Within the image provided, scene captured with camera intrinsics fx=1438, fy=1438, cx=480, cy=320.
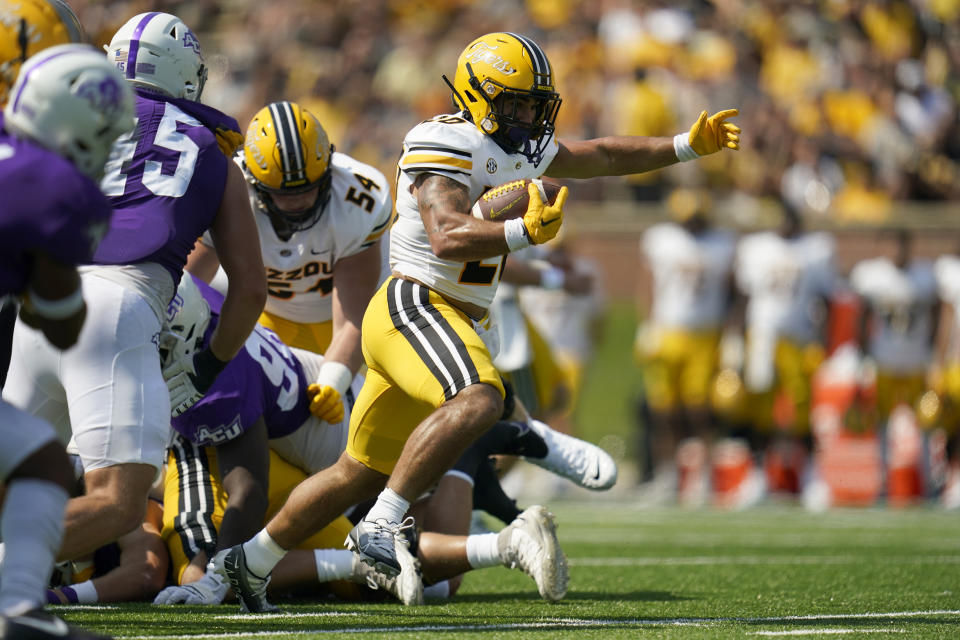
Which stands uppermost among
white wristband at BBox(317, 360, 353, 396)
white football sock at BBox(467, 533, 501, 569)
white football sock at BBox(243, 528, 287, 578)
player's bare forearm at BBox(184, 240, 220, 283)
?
player's bare forearm at BBox(184, 240, 220, 283)

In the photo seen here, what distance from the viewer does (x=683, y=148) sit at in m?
4.96

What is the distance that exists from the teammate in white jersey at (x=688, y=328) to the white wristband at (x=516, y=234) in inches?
281

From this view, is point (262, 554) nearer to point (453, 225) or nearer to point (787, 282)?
point (453, 225)

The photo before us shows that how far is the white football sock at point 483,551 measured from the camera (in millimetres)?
4535

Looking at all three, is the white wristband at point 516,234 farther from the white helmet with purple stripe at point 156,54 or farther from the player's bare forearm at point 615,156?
the white helmet with purple stripe at point 156,54

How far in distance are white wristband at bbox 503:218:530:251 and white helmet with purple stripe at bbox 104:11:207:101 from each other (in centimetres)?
119

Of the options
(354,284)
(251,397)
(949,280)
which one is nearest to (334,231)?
(354,284)

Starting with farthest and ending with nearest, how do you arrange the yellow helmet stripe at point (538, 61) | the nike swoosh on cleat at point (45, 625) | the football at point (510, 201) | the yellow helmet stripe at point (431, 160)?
the yellow helmet stripe at point (538, 61) < the yellow helmet stripe at point (431, 160) < the football at point (510, 201) < the nike swoosh on cleat at point (45, 625)

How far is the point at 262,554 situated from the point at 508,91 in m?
1.64

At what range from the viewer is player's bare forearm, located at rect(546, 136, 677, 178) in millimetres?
4988

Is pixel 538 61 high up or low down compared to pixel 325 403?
up

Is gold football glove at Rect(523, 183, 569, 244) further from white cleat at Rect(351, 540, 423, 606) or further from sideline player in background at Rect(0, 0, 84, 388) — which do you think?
sideline player in background at Rect(0, 0, 84, 388)

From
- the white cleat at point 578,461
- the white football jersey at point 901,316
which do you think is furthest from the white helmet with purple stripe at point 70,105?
the white football jersey at point 901,316

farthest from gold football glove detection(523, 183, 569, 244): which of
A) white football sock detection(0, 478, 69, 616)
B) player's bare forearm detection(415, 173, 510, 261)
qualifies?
white football sock detection(0, 478, 69, 616)
